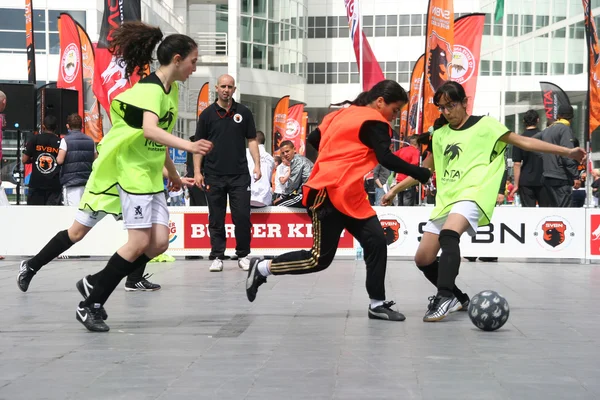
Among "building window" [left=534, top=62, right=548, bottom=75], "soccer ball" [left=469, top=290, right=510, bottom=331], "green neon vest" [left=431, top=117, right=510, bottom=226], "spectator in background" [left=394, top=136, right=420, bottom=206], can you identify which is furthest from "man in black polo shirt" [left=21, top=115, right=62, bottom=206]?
"building window" [left=534, top=62, right=548, bottom=75]

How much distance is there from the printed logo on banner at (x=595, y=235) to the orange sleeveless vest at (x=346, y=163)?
284 inches

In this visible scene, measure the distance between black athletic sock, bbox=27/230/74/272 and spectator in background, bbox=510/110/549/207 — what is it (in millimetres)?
6998

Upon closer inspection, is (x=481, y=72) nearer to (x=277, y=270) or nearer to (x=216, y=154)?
(x=216, y=154)

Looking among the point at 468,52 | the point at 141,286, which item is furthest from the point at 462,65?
the point at 141,286

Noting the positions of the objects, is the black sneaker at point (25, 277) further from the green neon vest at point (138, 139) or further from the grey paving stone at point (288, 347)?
the green neon vest at point (138, 139)

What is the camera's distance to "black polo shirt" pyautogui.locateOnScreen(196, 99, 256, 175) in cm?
1166

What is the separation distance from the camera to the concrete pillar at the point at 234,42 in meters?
56.7

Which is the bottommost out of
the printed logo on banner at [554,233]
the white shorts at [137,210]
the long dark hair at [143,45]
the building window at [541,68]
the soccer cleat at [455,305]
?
the printed logo on banner at [554,233]

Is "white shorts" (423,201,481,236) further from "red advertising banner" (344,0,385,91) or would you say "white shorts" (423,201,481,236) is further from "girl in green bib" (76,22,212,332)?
"red advertising banner" (344,0,385,91)

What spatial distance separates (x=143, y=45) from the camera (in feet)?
22.7

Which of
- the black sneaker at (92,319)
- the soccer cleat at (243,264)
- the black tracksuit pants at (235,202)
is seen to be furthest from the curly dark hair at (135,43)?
the soccer cleat at (243,264)

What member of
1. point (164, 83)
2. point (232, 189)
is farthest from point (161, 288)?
point (164, 83)

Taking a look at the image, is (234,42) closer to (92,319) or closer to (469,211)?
(469,211)

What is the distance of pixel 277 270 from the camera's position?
726 centimetres
